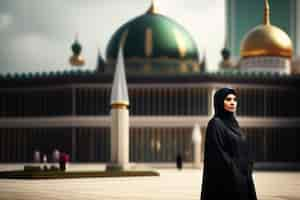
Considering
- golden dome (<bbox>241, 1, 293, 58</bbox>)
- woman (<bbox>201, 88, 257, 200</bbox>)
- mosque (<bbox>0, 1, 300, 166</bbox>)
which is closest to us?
woman (<bbox>201, 88, 257, 200</bbox>)

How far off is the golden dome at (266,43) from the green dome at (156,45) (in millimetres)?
6695

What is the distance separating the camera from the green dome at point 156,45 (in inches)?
3620

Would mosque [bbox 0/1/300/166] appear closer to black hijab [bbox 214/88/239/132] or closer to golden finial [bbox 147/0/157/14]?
golden finial [bbox 147/0/157/14]

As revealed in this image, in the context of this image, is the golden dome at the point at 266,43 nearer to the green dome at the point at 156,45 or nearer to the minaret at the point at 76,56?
the green dome at the point at 156,45

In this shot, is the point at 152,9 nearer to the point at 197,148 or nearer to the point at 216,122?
the point at 197,148

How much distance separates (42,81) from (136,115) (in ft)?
39.2

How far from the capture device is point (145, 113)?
8525 cm

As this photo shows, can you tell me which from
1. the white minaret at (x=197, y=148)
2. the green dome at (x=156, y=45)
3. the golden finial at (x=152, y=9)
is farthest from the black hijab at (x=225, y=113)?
the golden finial at (x=152, y=9)

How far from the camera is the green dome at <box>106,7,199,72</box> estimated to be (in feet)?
302

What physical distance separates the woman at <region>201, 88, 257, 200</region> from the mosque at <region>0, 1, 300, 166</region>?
68230 mm

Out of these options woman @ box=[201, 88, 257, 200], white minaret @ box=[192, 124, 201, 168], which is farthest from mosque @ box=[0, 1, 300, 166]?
woman @ box=[201, 88, 257, 200]

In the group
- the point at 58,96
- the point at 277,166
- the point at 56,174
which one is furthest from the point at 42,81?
the point at 56,174

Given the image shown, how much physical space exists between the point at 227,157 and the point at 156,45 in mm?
78425

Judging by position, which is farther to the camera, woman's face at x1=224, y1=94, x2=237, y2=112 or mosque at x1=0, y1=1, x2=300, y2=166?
mosque at x1=0, y1=1, x2=300, y2=166
